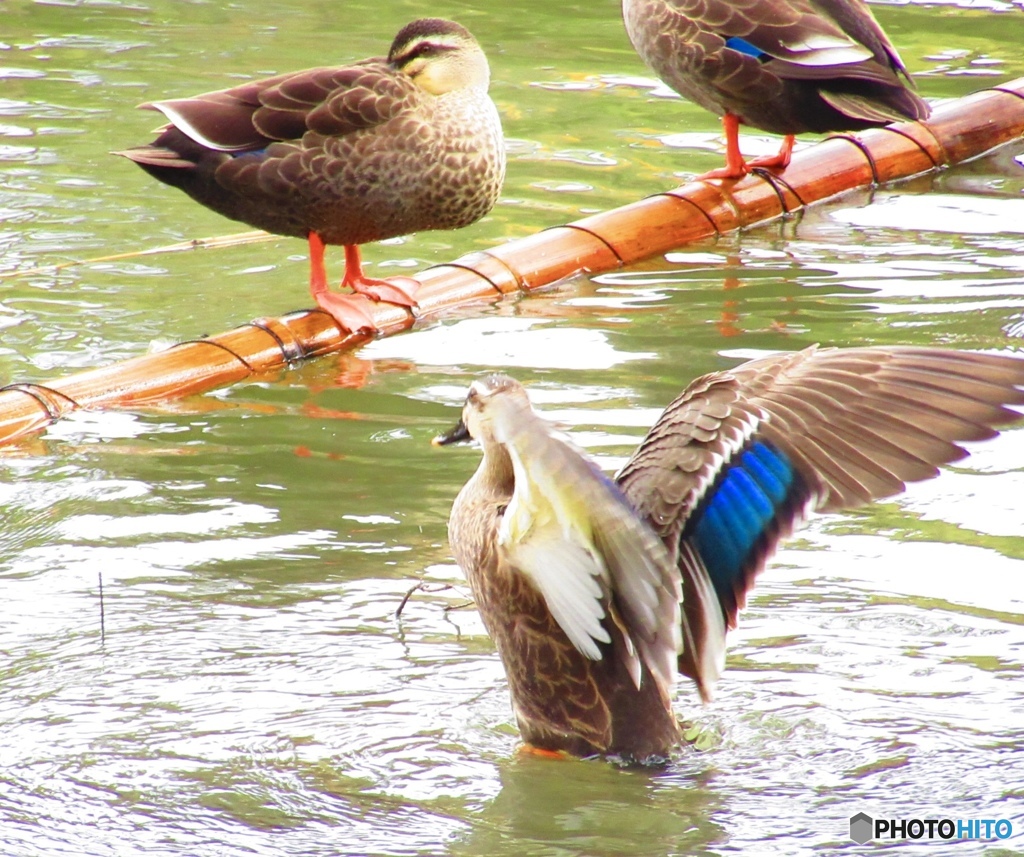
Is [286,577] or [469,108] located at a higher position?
[469,108]

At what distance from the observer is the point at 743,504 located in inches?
113

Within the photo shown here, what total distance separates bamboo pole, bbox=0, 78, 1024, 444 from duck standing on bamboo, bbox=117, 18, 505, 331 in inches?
16.5

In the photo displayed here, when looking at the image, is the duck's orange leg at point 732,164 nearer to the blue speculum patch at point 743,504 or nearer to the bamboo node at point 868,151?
the bamboo node at point 868,151

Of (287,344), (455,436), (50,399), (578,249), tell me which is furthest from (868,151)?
(455,436)

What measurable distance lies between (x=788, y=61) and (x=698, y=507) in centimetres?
387

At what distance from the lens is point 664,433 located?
2916 mm

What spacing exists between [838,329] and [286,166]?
1873 millimetres

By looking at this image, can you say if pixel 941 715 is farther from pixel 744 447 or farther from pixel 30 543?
pixel 30 543

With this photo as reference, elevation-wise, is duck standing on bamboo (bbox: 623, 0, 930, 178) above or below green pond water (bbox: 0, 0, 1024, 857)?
above

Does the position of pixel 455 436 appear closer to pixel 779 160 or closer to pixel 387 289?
pixel 387 289

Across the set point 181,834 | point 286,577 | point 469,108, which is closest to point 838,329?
point 469,108

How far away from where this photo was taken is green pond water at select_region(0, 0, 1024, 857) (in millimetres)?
2938

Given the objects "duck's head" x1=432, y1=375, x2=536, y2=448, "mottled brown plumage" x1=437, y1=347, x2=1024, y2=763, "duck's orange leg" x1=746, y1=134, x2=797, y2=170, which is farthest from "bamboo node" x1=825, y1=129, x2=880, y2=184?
"duck's head" x1=432, y1=375, x2=536, y2=448

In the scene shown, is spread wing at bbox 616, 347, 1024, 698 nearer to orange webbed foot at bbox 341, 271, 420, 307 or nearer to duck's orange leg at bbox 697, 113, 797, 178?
orange webbed foot at bbox 341, 271, 420, 307
